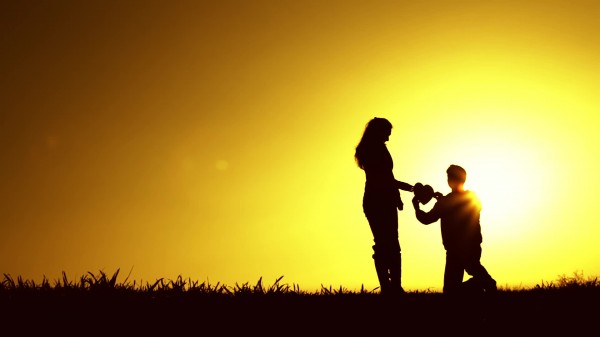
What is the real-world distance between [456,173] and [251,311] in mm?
3016

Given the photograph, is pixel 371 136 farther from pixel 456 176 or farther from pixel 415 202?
pixel 456 176

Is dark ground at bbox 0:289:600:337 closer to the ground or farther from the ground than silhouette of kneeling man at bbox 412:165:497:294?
closer to the ground

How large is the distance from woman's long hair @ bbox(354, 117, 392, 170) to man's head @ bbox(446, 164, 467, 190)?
4.85 ft

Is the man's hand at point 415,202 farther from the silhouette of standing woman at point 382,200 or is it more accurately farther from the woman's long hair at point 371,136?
the woman's long hair at point 371,136

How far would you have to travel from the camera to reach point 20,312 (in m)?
6.02

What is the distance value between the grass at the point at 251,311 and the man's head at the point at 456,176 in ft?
4.43

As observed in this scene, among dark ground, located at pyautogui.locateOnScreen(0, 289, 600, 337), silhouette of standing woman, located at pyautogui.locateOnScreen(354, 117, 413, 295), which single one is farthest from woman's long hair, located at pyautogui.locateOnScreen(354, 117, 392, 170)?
dark ground, located at pyautogui.locateOnScreen(0, 289, 600, 337)

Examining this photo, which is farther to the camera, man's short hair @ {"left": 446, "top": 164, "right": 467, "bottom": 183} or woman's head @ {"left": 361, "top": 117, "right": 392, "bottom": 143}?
woman's head @ {"left": 361, "top": 117, "right": 392, "bottom": 143}

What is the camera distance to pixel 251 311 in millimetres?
6703

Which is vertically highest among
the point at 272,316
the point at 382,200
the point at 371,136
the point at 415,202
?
the point at 371,136

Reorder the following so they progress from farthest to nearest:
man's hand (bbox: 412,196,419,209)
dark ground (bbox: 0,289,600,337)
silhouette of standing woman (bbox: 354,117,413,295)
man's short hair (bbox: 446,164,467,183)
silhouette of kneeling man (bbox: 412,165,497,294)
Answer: silhouette of standing woman (bbox: 354,117,413,295) → man's hand (bbox: 412,196,419,209) → man's short hair (bbox: 446,164,467,183) → silhouette of kneeling man (bbox: 412,165,497,294) → dark ground (bbox: 0,289,600,337)

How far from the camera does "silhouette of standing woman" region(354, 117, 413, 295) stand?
894 centimetres

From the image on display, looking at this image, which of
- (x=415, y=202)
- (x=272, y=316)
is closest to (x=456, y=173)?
(x=415, y=202)

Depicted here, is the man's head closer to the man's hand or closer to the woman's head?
the man's hand
